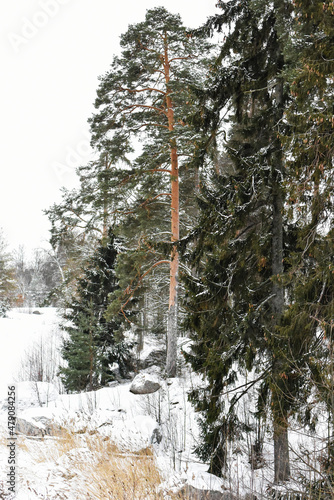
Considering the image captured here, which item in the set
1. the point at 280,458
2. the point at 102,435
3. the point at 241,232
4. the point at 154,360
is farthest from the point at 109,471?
the point at 154,360

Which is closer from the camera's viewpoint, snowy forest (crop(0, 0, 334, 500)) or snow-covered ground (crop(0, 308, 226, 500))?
snowy forest (crop(0, 0, 334, 500))

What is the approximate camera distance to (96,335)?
1109 cm

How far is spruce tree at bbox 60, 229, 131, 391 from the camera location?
11008 millimetres

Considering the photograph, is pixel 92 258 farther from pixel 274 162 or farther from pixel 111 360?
pixel 274 162

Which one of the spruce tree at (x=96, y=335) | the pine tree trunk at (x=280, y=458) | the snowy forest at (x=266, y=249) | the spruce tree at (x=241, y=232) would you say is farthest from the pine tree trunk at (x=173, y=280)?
the pine tree trunk at (x=280, y=458)

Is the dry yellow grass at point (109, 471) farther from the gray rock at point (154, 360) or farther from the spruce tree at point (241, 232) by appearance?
the gray rock at point (154, 360)

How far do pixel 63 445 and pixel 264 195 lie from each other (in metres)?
4.88

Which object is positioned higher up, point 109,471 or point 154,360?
point 109,471

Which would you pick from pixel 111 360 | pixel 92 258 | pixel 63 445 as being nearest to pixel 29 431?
pixel 63 445

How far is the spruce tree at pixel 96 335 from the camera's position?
36.1 feet

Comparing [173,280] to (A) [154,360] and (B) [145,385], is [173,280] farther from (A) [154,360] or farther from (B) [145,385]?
(A) [154,360]

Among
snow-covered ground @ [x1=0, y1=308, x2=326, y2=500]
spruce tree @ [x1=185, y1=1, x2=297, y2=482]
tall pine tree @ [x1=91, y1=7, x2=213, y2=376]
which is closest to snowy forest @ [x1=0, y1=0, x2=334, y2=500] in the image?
spruce tree @ [x1=185, y1=1, x2=297, y2=482]

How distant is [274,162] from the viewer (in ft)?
14.6

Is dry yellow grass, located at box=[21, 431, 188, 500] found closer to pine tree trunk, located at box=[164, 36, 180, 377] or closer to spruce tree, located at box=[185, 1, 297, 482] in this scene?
spruce tree, located at box=[185, 1, 297, 482]
